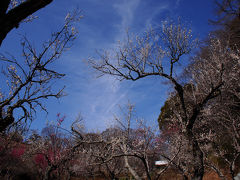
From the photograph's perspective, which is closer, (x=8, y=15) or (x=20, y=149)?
(x=8, y=15)

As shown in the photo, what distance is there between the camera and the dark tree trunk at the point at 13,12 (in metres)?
2.12

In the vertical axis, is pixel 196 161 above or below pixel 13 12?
below

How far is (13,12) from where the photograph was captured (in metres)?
2.18

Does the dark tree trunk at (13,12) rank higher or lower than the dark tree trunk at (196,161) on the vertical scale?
higher

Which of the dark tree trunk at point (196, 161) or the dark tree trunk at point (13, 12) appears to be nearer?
the dark tree trunk at point (13, 12)

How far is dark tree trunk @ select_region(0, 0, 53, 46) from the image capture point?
2.12m

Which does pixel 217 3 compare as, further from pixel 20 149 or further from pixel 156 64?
pixel 20 149

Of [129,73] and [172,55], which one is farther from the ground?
[172,55]

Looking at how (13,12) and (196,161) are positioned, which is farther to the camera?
(196,161)

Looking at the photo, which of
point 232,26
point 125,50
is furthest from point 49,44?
point 232,26

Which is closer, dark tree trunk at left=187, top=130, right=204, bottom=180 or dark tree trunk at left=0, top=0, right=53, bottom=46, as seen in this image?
dark tree trunk at left=0, top=0, right=53, bottom=46

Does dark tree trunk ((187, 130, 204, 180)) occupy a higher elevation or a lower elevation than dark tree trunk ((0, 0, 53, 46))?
lower

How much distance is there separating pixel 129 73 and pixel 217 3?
41.7 ft

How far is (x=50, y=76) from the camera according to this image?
717 centimetres
